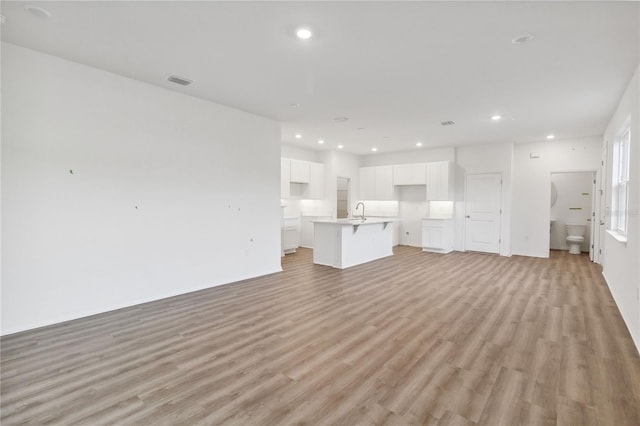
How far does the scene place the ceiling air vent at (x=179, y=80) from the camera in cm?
397

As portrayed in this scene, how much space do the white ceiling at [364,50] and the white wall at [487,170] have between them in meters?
2.82

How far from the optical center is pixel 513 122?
235 inches

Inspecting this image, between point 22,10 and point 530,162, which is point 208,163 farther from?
point 530,162

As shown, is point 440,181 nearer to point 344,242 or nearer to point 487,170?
point 487,170

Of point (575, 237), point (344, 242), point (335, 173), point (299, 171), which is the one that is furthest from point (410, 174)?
point (575, 237)

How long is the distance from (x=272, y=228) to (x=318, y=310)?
2.43 meters

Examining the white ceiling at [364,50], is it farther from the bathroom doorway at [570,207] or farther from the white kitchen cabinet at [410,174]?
the bathroom doorway at [570,207]

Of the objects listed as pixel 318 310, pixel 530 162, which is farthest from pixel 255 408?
pixel 530 162

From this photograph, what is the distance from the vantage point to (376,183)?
9.86 metres

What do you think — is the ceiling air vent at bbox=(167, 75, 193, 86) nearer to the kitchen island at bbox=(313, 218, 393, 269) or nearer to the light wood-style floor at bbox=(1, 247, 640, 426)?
the light wood-style floor at bbox=(1, 247, 640, 426)

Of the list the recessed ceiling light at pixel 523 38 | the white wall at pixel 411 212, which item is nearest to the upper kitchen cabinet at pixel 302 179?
the white wall at pixel 411 212

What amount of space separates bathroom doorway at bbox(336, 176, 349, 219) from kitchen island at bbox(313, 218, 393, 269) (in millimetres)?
2832

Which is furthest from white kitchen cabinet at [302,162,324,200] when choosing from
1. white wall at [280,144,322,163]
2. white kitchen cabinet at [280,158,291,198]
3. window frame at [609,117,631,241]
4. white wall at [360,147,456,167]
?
window frame at [609,117,631,241]

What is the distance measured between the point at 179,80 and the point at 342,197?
6.75m
